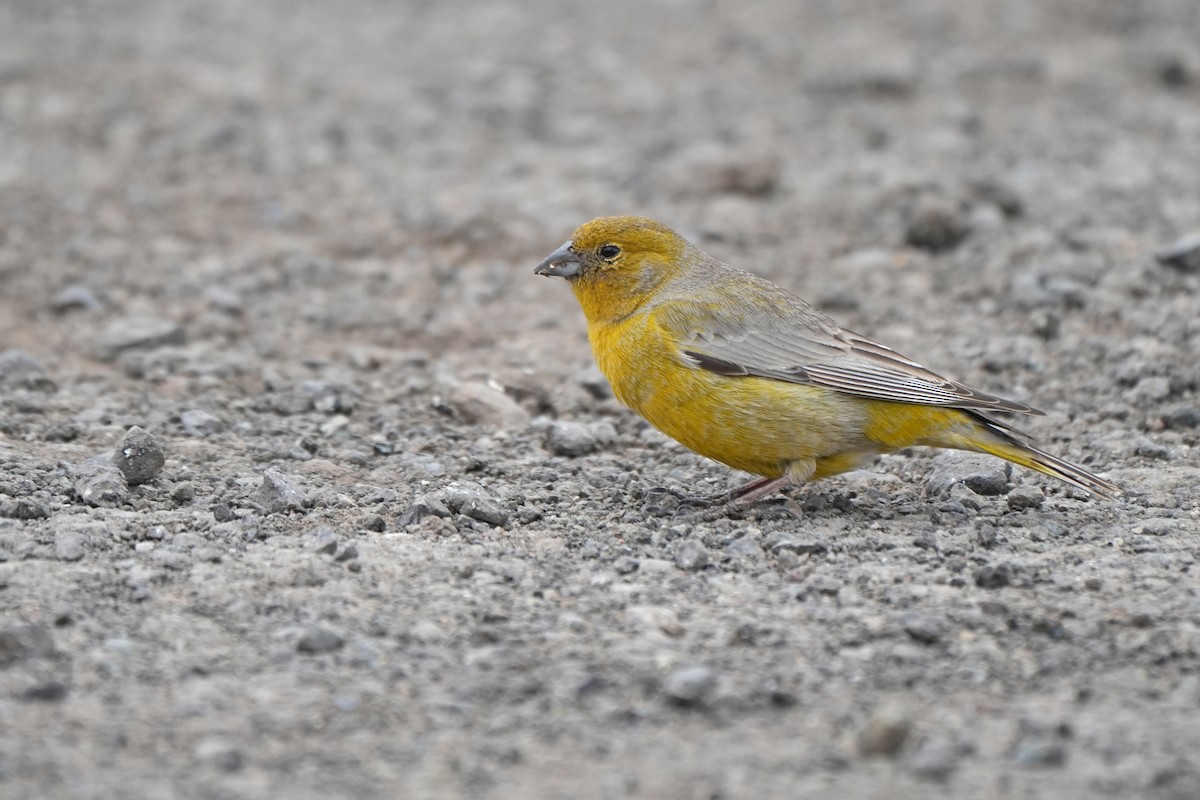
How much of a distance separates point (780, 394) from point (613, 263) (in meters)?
1.11

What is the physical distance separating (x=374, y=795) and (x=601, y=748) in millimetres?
626

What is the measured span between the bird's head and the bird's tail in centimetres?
160

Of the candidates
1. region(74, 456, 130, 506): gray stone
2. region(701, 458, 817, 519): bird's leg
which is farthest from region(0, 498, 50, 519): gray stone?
region(701, 458, 817, 519): bird's leg

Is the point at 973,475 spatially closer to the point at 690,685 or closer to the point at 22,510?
the point at 690,685

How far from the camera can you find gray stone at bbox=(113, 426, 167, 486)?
242 inches

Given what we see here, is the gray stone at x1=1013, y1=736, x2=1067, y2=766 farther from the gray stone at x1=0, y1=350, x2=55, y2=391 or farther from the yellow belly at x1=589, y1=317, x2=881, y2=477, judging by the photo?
the gray stone at x1=0, y1=350, x2=55, y2=391

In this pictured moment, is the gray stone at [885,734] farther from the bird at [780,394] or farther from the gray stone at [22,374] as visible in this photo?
the gray stone at [22,374]

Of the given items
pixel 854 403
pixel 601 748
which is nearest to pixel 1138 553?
pixel 854 403

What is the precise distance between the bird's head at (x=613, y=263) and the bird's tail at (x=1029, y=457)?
160cm

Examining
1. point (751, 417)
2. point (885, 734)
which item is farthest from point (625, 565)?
point (885, 734)

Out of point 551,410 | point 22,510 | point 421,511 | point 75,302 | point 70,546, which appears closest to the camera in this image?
point 70,546

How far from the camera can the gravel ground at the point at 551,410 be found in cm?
422

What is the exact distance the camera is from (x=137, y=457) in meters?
6.16

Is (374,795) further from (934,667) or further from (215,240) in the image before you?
(215,240)
